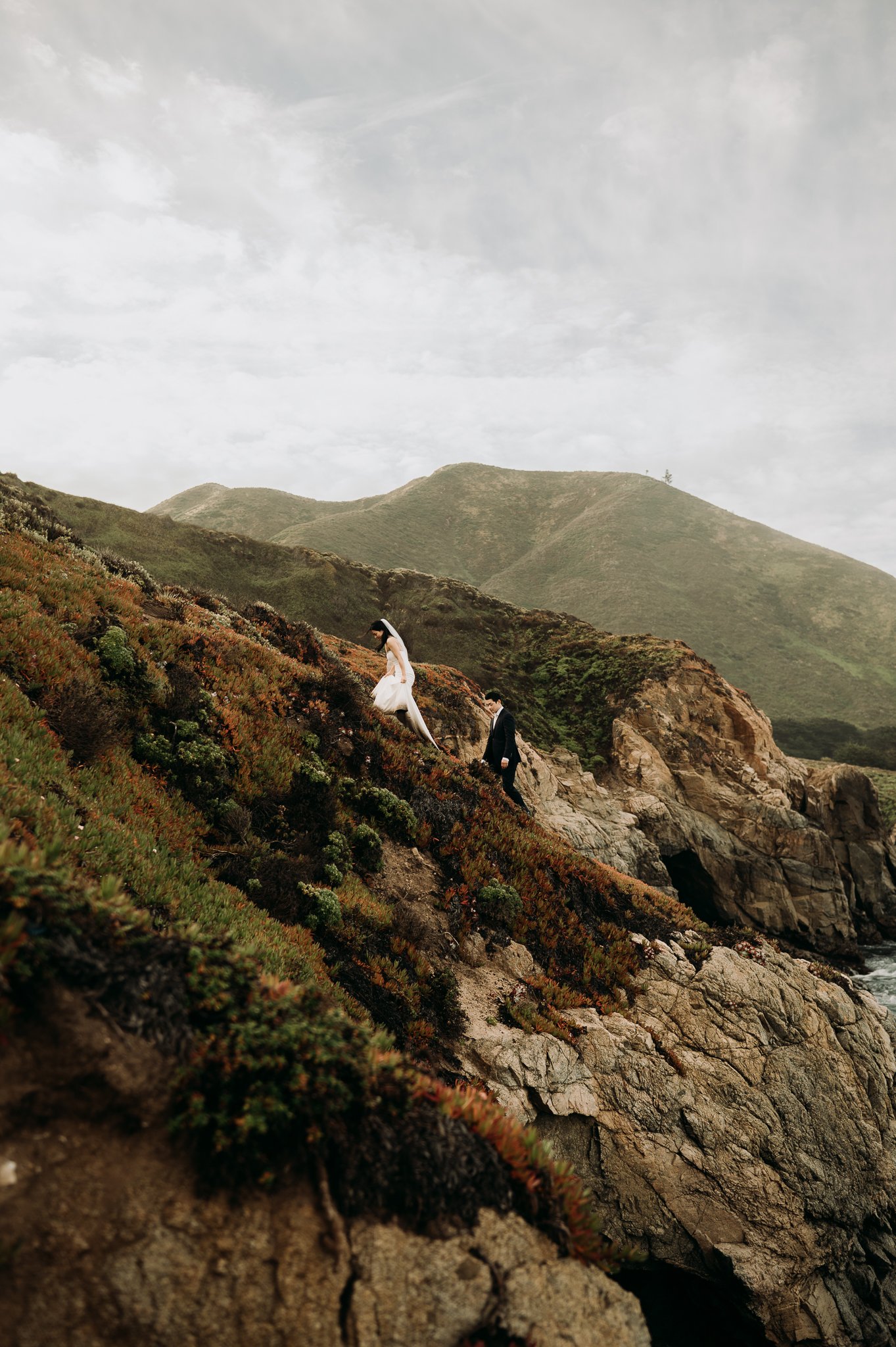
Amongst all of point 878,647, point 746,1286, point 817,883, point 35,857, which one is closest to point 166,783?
point 35,857

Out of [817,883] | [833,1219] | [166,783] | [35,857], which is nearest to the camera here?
[35,857]

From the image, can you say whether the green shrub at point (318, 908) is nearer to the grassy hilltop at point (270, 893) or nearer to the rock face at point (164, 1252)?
the grassy hilltop at point (270, 893)

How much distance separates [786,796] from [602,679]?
1362 centimetres

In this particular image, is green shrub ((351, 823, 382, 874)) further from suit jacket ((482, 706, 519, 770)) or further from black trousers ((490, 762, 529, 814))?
black trousers ((490, 762, 529, 814))

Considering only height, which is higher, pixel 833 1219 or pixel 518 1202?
pixel 518 1202

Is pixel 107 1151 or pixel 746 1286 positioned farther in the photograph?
pixel 746 1286

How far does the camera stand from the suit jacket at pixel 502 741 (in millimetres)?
16734

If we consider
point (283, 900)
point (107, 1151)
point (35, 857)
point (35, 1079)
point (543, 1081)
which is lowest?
point (543, 1081)

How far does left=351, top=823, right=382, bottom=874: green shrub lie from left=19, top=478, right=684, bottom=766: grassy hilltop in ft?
82.9

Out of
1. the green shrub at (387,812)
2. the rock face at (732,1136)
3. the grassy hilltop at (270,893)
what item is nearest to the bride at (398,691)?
the grassy hilltop at (270,893)

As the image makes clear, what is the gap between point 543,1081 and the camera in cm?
915

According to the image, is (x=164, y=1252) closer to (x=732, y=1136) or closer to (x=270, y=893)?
(x=270, y=893)

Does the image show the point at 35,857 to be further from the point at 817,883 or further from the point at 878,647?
the point at 878,647

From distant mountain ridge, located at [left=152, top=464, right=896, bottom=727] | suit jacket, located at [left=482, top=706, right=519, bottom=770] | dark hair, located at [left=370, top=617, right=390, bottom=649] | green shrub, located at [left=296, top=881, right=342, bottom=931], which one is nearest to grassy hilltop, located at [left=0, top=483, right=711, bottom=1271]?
green shrub, located at [left=296, top=881, right=342, bottom=931]
